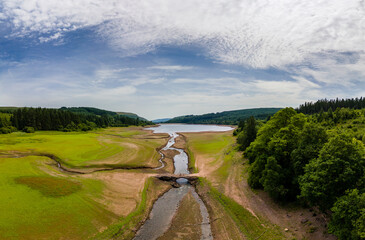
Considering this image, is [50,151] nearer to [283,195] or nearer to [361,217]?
[283,195]

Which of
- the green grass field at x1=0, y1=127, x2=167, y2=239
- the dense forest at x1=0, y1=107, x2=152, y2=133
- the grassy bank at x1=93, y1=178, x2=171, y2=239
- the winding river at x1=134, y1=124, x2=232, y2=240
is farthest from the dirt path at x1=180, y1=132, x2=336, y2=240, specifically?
the dense forest at x1=0, y1=107, x2=152, y2=133

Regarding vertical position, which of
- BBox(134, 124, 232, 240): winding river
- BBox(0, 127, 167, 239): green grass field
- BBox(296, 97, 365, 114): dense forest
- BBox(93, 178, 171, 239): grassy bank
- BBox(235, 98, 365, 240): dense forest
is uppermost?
BBox(296, 97, 365, 114): dense forest

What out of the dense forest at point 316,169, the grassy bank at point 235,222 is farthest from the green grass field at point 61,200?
the dense forest at point 316,169

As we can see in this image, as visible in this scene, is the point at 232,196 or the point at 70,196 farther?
the point at 232,196

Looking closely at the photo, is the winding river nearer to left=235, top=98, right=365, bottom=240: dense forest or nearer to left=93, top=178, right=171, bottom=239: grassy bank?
left=93, top=178, right=171, bottom=239: grassy bank

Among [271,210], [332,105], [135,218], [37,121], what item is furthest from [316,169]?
[332,105]

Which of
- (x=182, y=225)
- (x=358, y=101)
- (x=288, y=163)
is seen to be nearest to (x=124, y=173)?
(x=182, y=225)

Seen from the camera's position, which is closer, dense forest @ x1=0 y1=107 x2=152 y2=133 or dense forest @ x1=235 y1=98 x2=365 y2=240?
dense forest @ x1=235 y1=98 x2=365 y2=240
